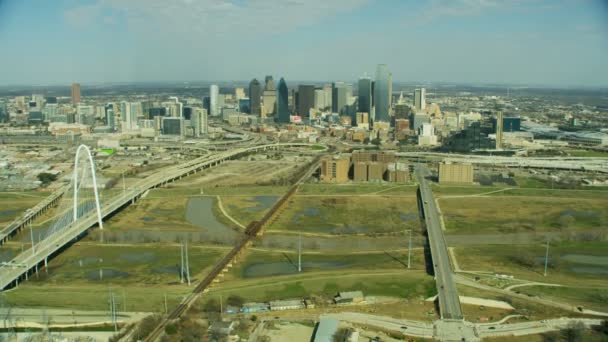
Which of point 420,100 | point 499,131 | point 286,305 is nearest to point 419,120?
point 499,131

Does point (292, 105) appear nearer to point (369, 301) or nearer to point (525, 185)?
point (525, 185)

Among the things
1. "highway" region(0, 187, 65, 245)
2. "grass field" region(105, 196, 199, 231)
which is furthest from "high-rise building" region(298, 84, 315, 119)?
"highway" region(0, 187, 65, 245)

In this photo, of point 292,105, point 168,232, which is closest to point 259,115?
point 292,105

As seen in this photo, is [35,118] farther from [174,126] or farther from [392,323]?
[392,323]

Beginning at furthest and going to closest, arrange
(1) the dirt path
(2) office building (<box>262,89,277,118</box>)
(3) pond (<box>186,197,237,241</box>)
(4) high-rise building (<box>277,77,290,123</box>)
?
(2) office building (<box>262,89,277,118</box>) < (4) high-rise building (<box>277,77,290,123</box>) < (1) the dirt path < (3) pond (<box>186,197,237,241</box>)

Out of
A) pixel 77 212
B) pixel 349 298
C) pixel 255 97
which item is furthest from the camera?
pixel 255 97

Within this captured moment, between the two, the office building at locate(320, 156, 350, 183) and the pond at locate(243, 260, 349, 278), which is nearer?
the pond at locate(243, 260, 349, 278)

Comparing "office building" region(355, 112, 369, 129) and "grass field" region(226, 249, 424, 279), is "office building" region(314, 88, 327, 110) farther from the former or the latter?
"grass field" region(226, 249, 424, 279)

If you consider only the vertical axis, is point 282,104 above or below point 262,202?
above
